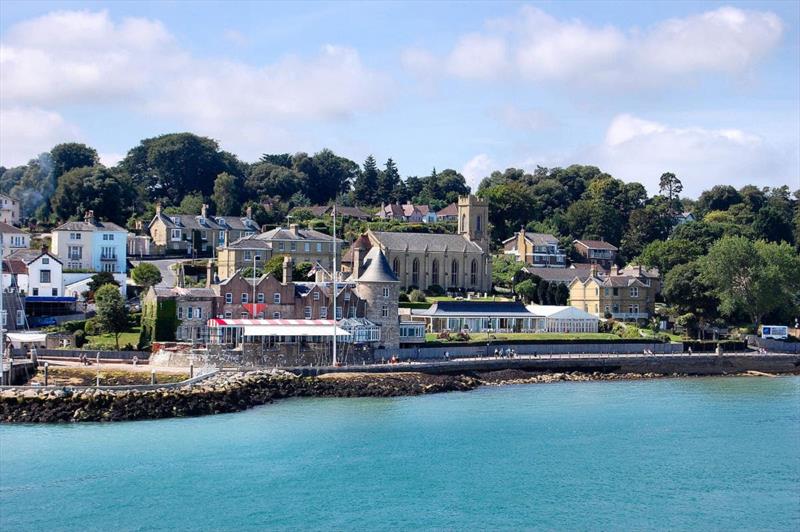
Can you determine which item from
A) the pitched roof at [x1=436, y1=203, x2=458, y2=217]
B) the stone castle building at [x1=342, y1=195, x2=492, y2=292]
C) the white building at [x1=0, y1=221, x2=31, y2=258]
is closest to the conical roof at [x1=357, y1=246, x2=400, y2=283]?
the stone castle building at [x1=342, y1=195, x2=492, y2=292]

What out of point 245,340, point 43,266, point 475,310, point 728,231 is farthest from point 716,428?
point 728,231

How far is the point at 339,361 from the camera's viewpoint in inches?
2077

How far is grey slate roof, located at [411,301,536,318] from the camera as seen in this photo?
65688 millimetres

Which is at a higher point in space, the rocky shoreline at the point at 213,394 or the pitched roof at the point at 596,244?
the pitched roof at the point at 596,244

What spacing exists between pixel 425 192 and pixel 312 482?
8785 cm

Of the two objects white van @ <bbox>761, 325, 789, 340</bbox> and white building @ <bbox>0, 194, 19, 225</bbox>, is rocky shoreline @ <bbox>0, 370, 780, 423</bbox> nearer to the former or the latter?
white van @ <bbox>761, 325, 789, 340</bbox>

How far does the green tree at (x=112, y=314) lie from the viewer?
2167 inches

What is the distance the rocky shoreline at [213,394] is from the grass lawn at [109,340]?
326 inches

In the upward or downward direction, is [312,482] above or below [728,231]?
below

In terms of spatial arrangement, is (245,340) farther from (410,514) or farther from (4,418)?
(410,514)

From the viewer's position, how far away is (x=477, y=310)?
6706 centimetres

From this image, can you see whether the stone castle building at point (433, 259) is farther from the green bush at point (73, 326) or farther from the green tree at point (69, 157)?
the green tree at point (69, 157)

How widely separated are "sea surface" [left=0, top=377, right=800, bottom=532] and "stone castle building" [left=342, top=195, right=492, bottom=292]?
31.8 meters

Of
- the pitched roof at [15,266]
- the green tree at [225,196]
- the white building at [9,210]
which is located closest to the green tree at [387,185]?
the green tree at [225,196]
